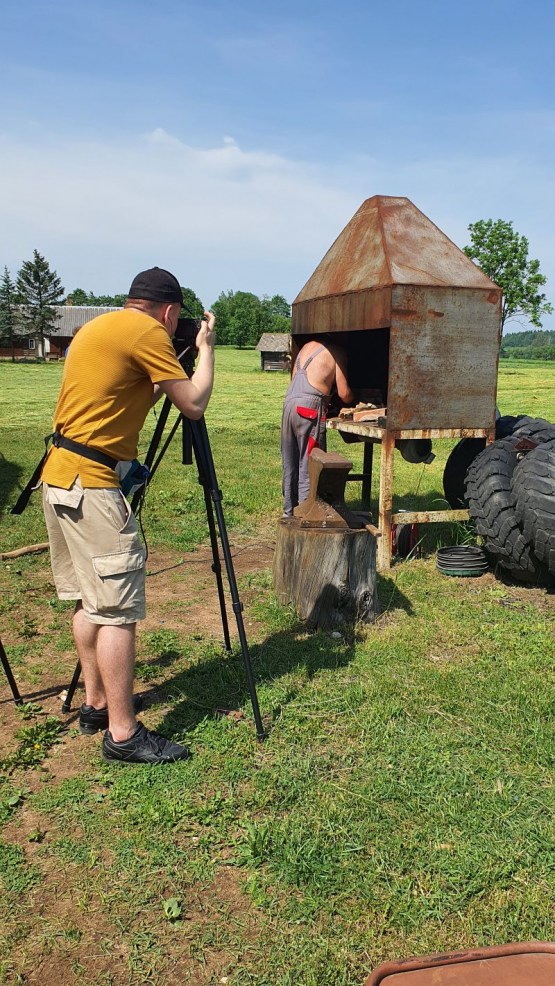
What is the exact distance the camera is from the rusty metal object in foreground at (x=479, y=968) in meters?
2.23

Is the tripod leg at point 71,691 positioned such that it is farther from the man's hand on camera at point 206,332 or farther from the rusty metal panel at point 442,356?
the rusty metal panel at point 442,356

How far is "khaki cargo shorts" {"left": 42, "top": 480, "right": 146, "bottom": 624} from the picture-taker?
10.7 feet

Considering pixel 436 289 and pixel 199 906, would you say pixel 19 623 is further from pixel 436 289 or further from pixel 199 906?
pixel 436 289

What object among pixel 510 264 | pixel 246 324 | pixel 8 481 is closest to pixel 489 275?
pixel 510 264

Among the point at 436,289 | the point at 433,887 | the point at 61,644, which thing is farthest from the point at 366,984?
the point at 436,289

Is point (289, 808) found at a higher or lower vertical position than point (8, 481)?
lower

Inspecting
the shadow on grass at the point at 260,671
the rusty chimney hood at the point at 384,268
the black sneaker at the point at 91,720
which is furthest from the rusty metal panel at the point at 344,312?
the black sneaker at the point at 91,720

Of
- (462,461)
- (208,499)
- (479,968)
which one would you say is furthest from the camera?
(462,461)

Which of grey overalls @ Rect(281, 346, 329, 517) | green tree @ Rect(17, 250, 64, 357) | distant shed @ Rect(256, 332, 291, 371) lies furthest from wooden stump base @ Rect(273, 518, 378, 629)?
green tree @ Rect(17, 250, 64, 357)

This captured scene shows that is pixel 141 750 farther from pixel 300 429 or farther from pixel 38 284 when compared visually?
pixel 38 284

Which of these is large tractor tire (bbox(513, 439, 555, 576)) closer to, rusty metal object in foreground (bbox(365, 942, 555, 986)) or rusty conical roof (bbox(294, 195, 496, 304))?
rusty conical roof (bbox(294, 195, 496, 304))

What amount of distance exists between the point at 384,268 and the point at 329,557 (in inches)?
101

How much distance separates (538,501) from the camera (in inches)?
224

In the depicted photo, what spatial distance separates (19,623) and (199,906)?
3151mm
